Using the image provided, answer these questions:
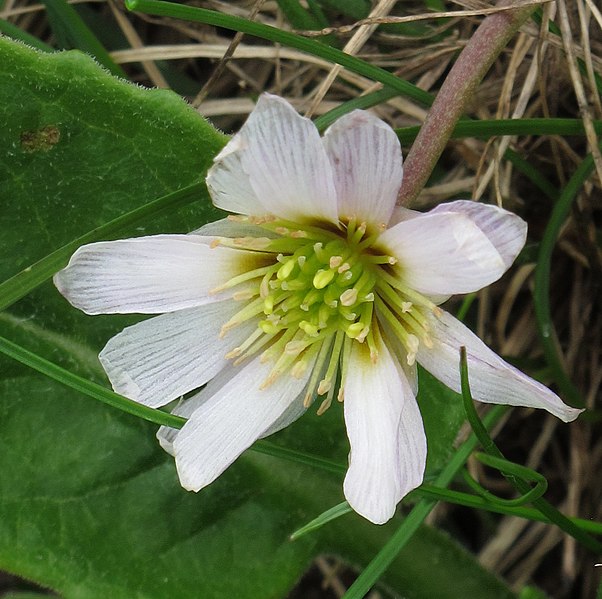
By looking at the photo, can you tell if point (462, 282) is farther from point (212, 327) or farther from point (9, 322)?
point (9, 322)

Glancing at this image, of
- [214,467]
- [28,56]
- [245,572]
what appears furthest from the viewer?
[245,572]

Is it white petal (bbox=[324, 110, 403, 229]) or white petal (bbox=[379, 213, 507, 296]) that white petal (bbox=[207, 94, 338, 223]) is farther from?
white petal (bbox=[379, 213, 507, 296])

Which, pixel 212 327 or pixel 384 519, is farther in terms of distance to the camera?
pixel 212 327

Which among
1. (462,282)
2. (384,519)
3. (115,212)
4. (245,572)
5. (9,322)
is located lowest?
(245,572)

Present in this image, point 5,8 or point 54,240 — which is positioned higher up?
point 5,8

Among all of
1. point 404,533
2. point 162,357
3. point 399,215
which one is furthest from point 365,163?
point 404,533

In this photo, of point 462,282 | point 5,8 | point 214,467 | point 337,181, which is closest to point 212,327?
point 214,467

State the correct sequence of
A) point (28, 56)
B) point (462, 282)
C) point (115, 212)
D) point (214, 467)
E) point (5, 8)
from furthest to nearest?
point (5, 8) → point (115, 212) → point (28, 56) → point (214, 467) → point (462, 282)

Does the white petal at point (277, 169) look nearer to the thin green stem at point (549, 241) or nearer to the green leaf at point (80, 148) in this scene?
the green leaf at point (80, 148)
